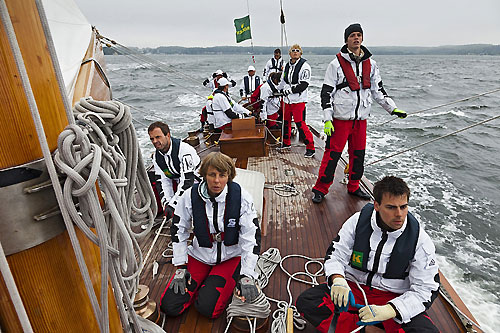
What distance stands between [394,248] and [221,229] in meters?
0.97

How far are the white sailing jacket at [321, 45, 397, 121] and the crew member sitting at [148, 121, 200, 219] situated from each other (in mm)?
1346

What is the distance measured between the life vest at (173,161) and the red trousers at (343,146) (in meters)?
1.47

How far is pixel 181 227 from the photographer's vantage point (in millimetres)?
1948

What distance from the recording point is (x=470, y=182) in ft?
21.8

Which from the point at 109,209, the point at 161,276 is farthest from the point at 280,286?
the point at 109,209

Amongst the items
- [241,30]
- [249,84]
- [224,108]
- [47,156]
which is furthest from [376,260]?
Answer: [241,30]

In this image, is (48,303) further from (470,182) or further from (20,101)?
(470,182)

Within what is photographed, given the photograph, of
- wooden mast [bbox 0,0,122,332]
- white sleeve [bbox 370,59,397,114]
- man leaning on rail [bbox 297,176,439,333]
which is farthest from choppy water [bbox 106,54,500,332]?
wooden mast [bbox 0,0,122,332]

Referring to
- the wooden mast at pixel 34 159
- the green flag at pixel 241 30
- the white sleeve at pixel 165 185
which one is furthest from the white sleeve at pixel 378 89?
the green flag at pixel 241 30

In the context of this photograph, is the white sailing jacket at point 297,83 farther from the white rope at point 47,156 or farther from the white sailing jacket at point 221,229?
the white rope at point 47,156

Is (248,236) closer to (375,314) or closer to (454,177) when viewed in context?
(375,314)

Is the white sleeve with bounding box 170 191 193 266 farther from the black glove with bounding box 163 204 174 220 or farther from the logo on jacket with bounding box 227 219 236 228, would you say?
the black glove with bounding box 163 204 174 220

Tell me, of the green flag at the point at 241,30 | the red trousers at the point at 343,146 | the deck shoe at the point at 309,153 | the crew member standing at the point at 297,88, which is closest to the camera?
the red trousers at the point at 343,146

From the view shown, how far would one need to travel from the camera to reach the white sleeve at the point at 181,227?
6.36 feet
